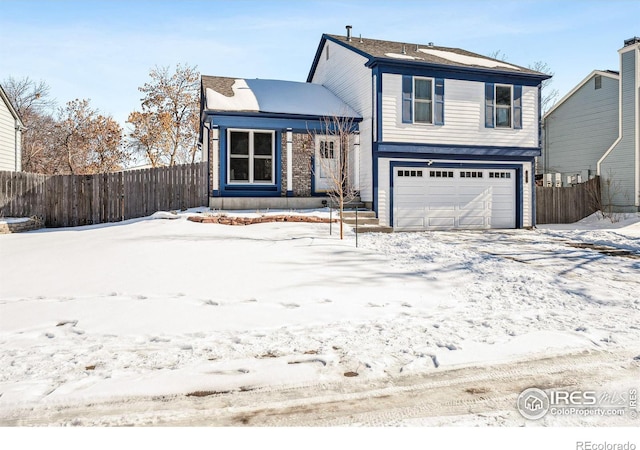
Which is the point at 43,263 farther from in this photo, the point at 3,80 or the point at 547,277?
the point at 3,80

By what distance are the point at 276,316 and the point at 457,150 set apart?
12471mm

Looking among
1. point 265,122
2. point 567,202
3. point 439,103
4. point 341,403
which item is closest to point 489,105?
point 439,103

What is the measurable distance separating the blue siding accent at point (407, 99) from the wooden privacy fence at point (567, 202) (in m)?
7.84

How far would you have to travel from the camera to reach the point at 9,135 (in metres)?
20.7

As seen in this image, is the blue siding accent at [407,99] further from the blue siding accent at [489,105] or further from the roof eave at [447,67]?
the blue siding accent at [489,105]

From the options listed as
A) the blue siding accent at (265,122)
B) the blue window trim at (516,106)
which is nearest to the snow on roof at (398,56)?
the blue siding accent at (265,122)

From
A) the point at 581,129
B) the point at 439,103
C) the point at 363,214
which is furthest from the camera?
the point at 581,129

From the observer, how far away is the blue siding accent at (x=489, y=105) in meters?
16.2

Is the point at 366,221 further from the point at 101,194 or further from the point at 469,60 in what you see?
the point at 101,194

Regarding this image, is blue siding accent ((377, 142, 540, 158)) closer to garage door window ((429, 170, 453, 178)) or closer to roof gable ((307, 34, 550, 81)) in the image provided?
garage door window ((429, 170, 453, 178))

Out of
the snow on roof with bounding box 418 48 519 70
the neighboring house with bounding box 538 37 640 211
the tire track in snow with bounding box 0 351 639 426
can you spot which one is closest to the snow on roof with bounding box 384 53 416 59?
the snow on roof with bounding box 418 48 519 70

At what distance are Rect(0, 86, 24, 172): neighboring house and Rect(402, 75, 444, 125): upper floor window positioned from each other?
18092 mm

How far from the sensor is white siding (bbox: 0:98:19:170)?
787 inches
